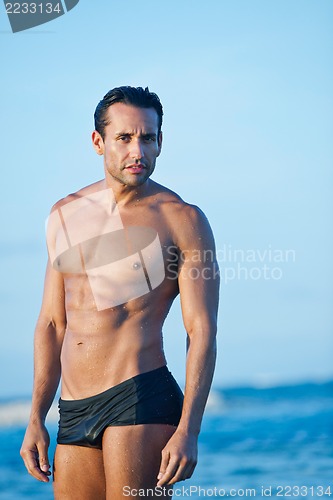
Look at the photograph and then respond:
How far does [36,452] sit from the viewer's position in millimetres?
4312

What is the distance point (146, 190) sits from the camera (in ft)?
14.4

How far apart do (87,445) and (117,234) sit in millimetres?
829

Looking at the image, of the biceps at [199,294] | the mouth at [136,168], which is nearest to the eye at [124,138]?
the mouth at [136,168]

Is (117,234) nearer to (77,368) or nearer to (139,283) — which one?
(139,283)

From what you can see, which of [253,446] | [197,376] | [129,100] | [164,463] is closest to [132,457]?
[164,463]

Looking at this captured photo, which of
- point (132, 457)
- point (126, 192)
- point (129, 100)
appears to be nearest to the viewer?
point (132, 457)

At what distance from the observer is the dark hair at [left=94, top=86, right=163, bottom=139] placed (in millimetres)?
4250

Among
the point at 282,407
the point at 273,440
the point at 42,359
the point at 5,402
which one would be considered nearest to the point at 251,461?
the point at 273,440

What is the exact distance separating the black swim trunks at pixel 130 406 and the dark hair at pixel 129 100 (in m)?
0.99

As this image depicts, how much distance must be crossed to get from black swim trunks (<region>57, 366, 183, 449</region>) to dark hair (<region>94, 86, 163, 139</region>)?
0.99 meters

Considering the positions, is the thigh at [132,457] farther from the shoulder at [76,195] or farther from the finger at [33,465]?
the shoulder at [76,195]

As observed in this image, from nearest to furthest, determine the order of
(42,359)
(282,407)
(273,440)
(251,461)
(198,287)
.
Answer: (198,287) < (42,359) < (251,461) < (273,440) < (282,407)

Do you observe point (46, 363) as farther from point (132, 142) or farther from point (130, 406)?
point (132, 142)

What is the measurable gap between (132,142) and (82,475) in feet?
4.25
